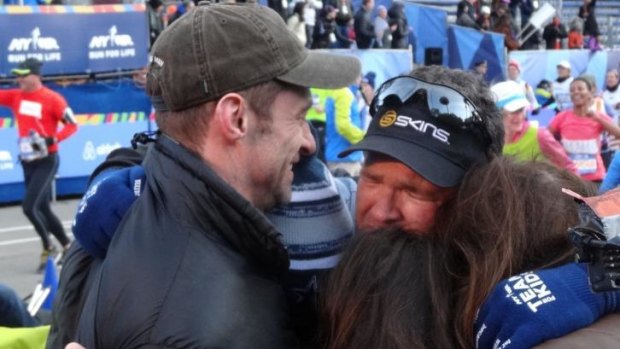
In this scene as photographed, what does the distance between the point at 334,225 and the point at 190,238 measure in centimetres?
36

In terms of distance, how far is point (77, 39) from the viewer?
40.6 ft

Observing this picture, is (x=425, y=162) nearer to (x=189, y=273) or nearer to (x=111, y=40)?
(x=189, y=273)

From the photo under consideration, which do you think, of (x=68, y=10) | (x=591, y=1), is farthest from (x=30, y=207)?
(x=591, y=1)

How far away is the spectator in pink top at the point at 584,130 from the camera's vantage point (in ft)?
24.8

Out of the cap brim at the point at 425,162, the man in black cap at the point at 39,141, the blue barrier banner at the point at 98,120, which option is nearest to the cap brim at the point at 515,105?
the man in black cap at the point at 39,141

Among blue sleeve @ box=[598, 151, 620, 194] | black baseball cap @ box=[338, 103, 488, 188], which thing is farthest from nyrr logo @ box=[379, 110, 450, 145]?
blue sleeve @ box=[598, 151, 620, 194]

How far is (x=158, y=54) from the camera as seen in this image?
1.62 meters

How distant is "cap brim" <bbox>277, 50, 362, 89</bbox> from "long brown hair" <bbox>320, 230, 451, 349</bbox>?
288 mm

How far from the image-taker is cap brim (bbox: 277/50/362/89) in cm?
157

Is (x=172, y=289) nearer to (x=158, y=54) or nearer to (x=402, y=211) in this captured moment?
(x=158, y=54)

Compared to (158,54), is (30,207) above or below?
below

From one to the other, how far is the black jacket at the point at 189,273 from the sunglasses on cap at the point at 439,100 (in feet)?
1.76

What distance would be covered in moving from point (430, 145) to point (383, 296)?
472 mm

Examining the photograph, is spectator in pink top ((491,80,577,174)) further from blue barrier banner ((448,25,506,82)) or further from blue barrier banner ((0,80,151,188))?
blue barrier banner ((448,25,506,82))
